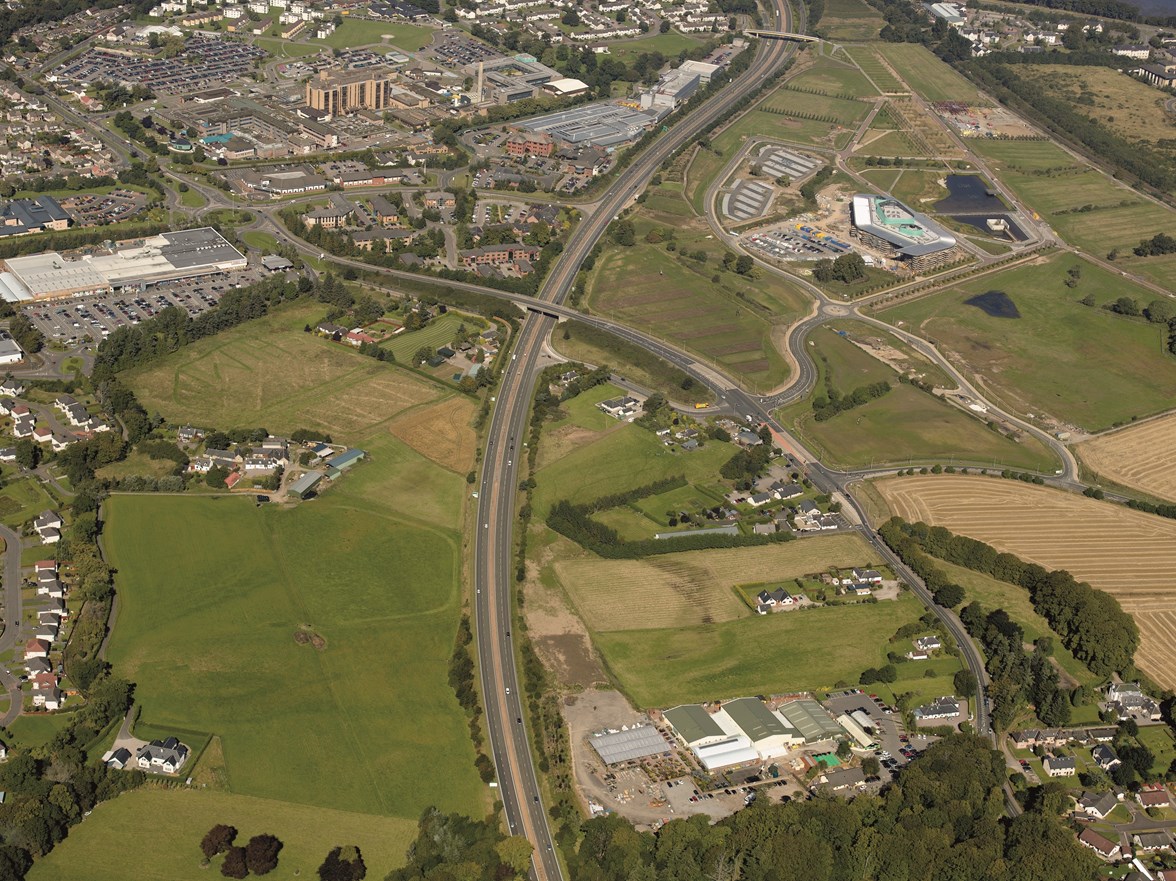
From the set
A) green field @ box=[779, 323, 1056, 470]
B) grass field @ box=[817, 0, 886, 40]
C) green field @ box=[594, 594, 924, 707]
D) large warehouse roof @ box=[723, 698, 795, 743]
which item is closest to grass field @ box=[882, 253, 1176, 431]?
green field @ box=[779, 323, 1056, 470]

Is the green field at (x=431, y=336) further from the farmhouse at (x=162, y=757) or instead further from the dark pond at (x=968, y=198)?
the dark pond at (x=968, y=198)

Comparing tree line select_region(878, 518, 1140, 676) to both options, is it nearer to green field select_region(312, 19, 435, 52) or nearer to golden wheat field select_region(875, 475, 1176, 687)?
golden wheat field select_region(875, 475, 1176, 687)

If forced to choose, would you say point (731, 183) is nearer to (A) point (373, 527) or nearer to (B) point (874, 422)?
(B) point (874, 422)

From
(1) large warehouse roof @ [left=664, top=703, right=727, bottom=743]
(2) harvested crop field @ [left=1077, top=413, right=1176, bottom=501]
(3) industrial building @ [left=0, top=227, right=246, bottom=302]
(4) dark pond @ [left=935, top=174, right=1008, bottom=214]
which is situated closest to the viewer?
(1) large warehouse roof @ [left=664, top=703, right=727, bottom=743]

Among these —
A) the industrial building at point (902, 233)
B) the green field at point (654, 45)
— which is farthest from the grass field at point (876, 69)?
the industrial building at point (902, 233)

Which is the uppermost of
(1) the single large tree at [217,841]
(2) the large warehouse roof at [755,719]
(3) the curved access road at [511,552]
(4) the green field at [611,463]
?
(2) the large warehouse roof at [755,719]

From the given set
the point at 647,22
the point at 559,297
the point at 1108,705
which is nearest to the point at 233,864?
the point at 1108,705
